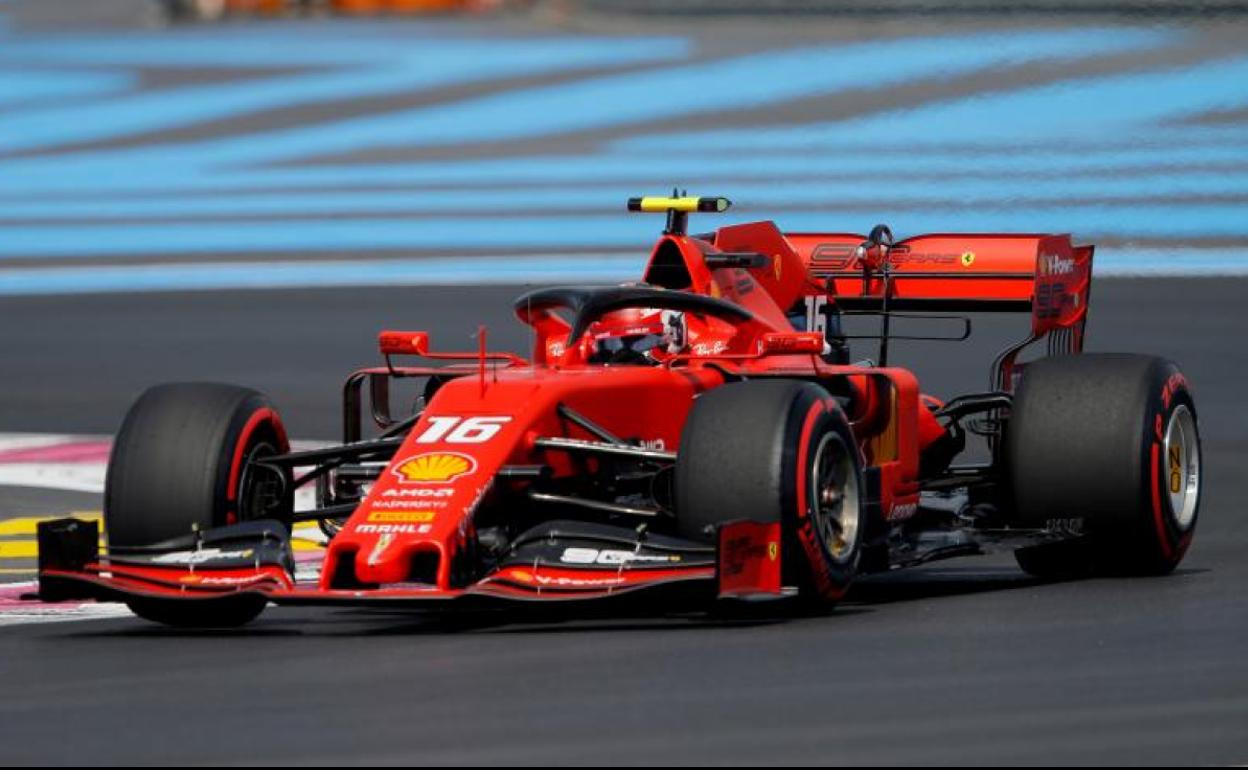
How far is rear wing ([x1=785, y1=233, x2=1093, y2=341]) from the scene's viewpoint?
1231 centimetres

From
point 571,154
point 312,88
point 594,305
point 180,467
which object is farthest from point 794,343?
point 312,88

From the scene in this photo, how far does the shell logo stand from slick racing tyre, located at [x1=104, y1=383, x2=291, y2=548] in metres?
0.78

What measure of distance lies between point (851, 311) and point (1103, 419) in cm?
222

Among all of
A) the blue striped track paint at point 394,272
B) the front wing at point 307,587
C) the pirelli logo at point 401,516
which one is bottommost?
the blue striped track paint at point 394,272

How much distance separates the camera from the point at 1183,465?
36.6ft

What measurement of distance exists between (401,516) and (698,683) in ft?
4.73

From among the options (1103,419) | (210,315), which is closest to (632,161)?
(210,315)

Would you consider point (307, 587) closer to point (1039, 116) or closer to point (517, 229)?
point (517, 229)

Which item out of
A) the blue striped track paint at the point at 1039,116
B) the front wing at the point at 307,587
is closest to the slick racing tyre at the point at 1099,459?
the front wing at the point at 307,587

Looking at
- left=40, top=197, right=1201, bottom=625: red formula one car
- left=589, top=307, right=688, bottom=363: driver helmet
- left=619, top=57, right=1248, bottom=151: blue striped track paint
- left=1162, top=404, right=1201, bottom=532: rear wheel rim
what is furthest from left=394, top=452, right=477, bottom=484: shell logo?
left=619, top=57, right=1248, bottom=151: blue striped track paint

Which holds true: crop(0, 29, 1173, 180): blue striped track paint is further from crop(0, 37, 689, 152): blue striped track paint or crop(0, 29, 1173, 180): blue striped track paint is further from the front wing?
the front wing

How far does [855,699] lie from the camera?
791 cm

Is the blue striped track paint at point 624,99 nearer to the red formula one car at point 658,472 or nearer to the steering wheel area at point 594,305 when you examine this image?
the red formula one car at point 658,472

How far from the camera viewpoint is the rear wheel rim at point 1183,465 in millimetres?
11000
